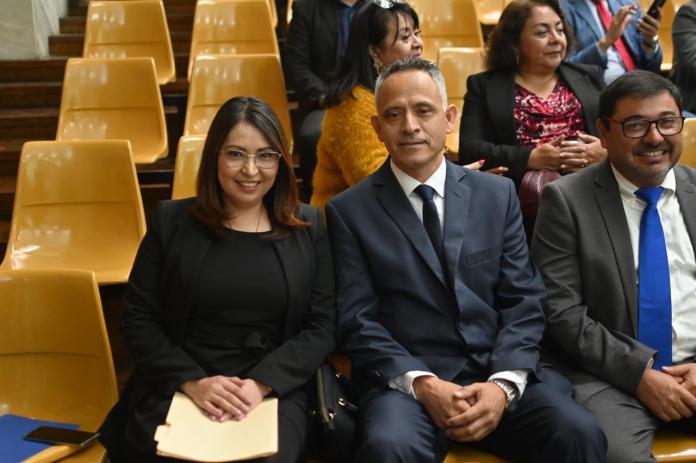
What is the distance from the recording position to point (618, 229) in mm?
2010

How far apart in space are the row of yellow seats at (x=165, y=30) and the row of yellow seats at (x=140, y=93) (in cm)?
73

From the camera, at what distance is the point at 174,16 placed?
5.11 metres

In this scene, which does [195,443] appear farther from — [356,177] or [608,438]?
[356,177]

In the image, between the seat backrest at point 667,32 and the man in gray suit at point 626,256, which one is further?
the seat backrest at point 667,32

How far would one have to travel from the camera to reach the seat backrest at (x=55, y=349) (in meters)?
2.02

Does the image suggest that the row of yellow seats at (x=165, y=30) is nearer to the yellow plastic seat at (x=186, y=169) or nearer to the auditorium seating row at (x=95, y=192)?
the auditorium seating row at (x=95, y=192)

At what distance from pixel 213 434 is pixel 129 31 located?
3278mm

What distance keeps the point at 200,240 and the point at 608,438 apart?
966mm

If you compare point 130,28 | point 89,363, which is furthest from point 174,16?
point 89,363

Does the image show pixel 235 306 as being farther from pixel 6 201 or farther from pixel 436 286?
pixel 6 201

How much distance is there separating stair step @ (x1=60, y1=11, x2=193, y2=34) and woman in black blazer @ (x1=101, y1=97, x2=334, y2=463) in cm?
338

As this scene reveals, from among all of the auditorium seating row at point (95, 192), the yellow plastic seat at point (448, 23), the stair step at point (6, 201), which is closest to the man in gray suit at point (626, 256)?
the auditorium seating row at point (95, 192)

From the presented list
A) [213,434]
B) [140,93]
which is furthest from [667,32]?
[213,434]

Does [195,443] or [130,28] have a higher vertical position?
[130,28]
